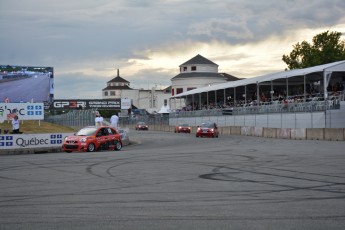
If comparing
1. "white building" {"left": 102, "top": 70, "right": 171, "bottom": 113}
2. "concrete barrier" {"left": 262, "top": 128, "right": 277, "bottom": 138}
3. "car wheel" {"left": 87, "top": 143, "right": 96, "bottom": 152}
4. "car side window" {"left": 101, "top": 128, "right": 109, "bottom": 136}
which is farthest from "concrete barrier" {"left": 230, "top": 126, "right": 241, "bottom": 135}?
"white building" {"left": 102, "top": 70, "right": 171, "bottom": 113}

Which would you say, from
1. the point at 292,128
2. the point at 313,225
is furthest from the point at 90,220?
the point at 292,128

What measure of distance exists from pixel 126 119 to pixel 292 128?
5455cm

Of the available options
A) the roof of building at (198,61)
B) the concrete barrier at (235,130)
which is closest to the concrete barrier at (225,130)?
the concrete barrier at (235,130)

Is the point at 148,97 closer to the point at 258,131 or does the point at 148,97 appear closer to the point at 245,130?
Answer: the point at 245,130

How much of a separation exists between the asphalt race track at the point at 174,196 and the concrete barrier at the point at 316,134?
69.7ft

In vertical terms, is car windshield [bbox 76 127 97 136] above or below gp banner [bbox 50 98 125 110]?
below

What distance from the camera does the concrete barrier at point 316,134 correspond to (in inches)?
1501

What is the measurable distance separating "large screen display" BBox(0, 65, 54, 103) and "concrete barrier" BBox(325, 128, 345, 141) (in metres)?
22.2

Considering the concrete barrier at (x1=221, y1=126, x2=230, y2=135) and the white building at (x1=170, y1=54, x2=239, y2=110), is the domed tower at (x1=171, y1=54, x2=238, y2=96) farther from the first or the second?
the concrete barrier at (x1=221, y1=126, x2=230, y2=135)

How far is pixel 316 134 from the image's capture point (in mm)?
38906

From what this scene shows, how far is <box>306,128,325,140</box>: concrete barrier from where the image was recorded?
38125 millimetres

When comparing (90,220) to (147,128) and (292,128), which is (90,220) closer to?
(292,128)

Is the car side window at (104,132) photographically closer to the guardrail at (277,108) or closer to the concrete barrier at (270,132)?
the guardrail at (277,108)

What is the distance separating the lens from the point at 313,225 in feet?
25.3
